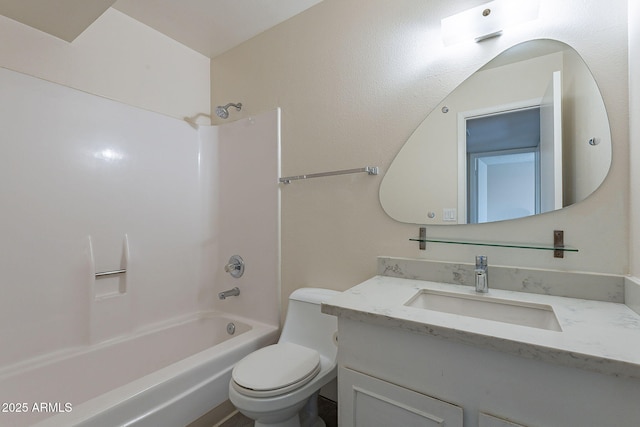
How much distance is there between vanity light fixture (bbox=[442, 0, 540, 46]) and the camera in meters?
1.16

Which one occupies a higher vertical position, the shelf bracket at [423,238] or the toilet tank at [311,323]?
the shelf bracket at [423,238]

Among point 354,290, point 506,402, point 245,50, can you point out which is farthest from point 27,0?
point 506,402

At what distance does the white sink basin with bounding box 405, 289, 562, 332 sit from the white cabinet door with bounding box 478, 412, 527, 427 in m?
0.35

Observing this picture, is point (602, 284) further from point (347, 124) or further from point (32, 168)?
point (32, 168)

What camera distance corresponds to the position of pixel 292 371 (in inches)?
48.7

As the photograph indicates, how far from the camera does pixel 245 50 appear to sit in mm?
2107

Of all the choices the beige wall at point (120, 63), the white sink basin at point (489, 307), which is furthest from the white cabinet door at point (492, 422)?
the beige wall at point (120, 63)

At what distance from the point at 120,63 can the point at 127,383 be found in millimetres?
1895

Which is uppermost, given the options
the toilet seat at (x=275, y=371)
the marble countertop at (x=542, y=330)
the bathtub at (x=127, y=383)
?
the marble countertop at (x=542, y=330)

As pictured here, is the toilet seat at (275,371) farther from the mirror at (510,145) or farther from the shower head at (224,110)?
the shower head at (224,110)

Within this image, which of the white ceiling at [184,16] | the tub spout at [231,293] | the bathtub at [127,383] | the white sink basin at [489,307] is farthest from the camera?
the tub spout at [231,293]

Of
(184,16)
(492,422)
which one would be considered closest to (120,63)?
(184,16)

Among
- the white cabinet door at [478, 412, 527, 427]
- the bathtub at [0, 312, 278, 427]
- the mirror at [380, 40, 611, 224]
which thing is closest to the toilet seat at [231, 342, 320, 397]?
the bathtub at [0, 312, 278, 427]

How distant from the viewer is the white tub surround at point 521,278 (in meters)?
1.02
